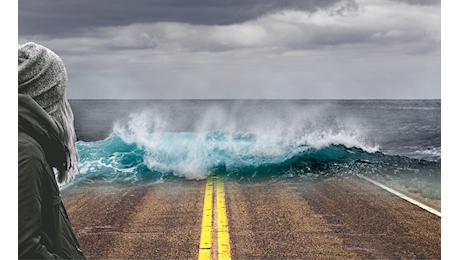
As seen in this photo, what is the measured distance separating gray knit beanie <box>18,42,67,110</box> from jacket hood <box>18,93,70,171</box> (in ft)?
0.36

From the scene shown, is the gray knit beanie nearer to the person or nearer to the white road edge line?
the person

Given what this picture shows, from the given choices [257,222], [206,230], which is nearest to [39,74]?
[206,230]

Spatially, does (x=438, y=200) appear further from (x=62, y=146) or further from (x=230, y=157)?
(x=62, y=146)

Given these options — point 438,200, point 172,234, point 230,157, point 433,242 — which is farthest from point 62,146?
point 230,157

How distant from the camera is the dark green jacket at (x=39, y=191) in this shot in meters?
1.28

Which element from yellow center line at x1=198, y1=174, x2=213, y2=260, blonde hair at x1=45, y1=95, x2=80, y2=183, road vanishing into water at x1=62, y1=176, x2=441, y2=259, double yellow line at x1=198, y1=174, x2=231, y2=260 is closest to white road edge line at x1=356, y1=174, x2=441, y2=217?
road vanishing into water at x1=62, y1=176, x2=441, y2=259

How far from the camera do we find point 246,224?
4934 millimetres

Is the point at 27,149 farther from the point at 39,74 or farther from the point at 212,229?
the point at 212,229

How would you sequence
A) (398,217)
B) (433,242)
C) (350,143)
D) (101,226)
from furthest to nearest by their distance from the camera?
1. (350,143)
2. (398,217)
3. (101,226)
4. (433,242)

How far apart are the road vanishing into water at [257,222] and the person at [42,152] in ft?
8.59

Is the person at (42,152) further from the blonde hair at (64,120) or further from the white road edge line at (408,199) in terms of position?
the white road edge line at (408,199)

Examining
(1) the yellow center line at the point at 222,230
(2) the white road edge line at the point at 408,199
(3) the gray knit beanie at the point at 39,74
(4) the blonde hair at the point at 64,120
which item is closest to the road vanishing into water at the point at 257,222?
(1) the yellow center line at the point at 222,230

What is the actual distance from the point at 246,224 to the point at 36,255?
12.7 ft

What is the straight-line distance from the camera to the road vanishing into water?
162 inches
